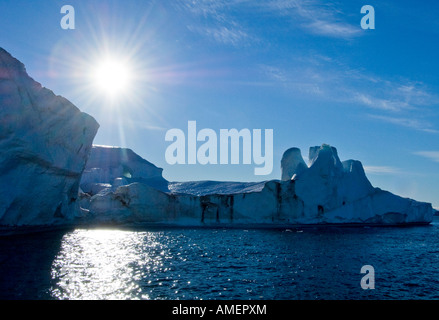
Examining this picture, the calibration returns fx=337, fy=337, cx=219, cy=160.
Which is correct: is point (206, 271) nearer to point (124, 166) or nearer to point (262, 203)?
A: point (262, 203)

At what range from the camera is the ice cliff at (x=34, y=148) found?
98.9 ft

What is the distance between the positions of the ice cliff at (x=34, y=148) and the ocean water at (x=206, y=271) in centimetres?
424

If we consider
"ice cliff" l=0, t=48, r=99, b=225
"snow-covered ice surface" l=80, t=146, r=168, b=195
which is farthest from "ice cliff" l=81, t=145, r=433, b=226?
"snow-covered ice surface" l=80, t=146, r=168, b=195

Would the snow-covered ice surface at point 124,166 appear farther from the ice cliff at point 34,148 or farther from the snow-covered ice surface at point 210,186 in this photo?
the ice cliff at point 34,148

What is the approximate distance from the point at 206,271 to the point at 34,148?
871 inches

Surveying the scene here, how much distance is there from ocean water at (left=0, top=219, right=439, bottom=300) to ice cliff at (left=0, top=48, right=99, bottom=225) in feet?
13.9

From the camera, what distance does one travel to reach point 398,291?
16156mm

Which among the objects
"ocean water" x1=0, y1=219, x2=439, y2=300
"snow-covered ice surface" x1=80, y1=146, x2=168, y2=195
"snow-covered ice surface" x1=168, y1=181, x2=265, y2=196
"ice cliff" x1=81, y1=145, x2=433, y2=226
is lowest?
"ocean water" x1=0, y1=219, x2=439, y2=300

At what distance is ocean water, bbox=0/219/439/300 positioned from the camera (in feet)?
49.2

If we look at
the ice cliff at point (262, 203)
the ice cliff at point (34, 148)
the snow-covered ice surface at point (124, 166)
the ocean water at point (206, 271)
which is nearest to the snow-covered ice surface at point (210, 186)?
the snow-covered ice surface at point (124, 166)

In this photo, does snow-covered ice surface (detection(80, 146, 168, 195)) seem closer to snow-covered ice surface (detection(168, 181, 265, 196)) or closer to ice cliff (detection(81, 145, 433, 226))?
snow-covered ice surface (detection(168, 181, 265, 196))

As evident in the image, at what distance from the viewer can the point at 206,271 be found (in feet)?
64.0

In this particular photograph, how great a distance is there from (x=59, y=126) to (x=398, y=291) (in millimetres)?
34108
